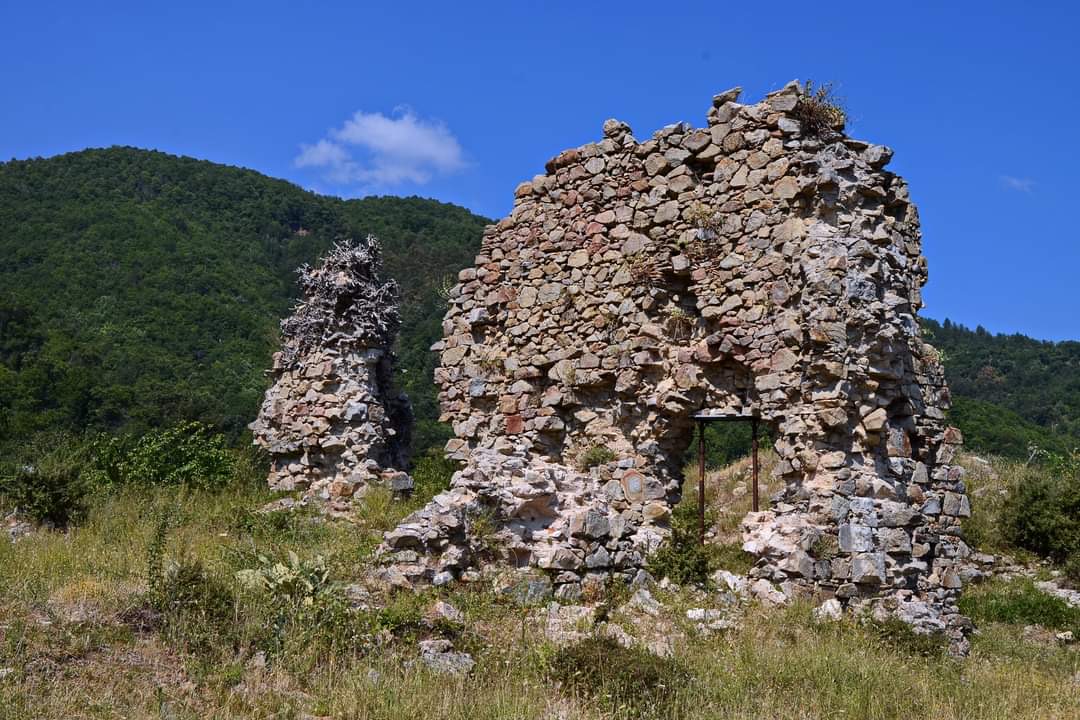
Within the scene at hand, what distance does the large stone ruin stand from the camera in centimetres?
739

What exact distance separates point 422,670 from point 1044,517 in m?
9.57

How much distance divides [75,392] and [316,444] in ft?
77.6

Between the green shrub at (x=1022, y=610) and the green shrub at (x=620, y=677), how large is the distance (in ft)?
15.4

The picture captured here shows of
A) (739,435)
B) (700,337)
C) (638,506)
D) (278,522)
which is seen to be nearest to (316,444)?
(278,522)

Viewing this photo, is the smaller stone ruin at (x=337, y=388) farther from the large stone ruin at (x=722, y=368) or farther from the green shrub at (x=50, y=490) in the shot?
the green shrub at (x=50, y=490)

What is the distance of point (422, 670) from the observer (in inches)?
215

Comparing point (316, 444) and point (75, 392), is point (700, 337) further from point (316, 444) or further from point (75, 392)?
point (75, 392)

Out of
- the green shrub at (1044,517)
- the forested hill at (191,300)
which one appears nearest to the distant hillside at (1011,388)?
the forested hill at (191,300)

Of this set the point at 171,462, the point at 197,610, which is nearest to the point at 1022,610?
the point at 197,610

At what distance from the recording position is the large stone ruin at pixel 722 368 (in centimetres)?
739

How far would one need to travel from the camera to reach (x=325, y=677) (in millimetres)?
5219

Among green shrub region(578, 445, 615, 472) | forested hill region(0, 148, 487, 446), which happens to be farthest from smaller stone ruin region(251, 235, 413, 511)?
forested hill region(0, 148, 487, 446)

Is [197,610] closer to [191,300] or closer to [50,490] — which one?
[50,490]

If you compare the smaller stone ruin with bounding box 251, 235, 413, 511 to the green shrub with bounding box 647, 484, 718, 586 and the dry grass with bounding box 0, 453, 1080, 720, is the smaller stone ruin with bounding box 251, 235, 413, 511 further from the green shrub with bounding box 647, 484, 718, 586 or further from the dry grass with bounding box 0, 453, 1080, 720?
the green shrub with bounding box 647, 484, 718, 586
